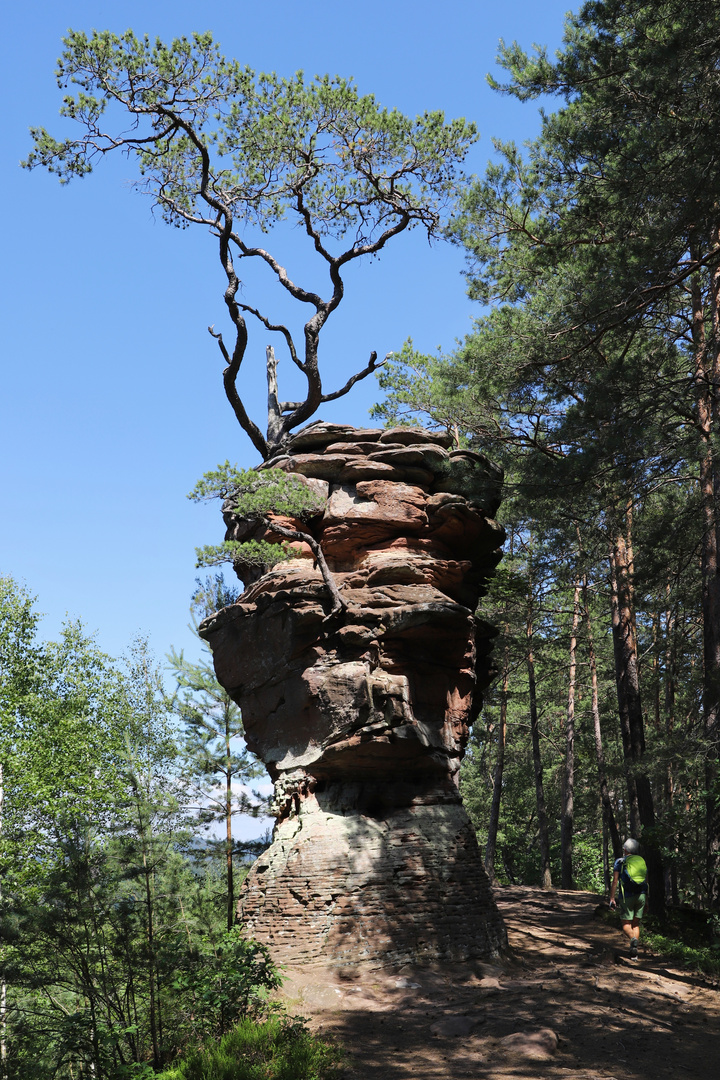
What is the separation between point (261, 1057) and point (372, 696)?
5.09m

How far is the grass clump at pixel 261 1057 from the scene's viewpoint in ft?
19.7

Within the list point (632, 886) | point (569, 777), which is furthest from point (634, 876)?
point (569, 777)

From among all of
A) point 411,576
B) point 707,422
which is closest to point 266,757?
point 411,576

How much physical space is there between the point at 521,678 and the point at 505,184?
2056 cm

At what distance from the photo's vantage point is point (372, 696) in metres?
10.9

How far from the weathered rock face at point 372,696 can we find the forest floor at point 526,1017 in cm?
53

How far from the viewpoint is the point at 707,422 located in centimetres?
1104

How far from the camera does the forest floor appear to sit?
6586mm

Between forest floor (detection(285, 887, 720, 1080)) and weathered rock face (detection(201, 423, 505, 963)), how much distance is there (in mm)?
532

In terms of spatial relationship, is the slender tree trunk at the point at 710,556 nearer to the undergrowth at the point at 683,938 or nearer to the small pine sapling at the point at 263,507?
the undergrowth at the point at 683,938

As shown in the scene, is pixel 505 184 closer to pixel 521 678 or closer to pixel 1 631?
pixel 1 631

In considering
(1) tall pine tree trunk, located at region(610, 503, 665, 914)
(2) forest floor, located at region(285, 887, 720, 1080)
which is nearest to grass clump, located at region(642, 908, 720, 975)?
(2) forest floor, located at region(285, 887, 720, 1080)

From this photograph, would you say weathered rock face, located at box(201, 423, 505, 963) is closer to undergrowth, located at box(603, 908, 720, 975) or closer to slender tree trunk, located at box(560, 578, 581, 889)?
undergrowth, located at box(603, 908, 720, 975)

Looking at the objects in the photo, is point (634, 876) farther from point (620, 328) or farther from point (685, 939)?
point (620, 328)
